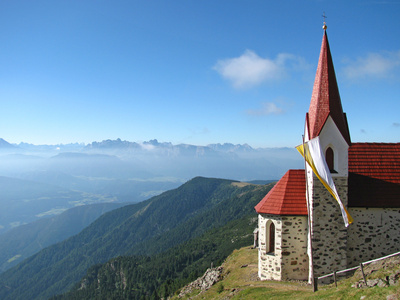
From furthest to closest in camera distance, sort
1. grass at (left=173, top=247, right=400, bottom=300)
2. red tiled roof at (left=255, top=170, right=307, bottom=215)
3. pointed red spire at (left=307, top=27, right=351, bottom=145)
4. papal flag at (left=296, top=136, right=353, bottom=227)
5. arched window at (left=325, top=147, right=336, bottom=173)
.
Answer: red tiled roof at (left=255, top=170, right=307, bottom=215) < arched window at (left=325, top=147, right=336, bottom=173) < pointed red spire at (left=307, top=27, right=351, bottom=145) < papal flag at (left=296, top=136, right=353, bottom=227) < grass at (left=173, top=247, right=400, bottom=300)

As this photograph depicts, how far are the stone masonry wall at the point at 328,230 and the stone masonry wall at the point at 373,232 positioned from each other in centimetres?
227

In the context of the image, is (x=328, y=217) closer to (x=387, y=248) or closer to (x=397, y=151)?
(x=387, y=248)

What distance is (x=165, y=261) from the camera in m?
146

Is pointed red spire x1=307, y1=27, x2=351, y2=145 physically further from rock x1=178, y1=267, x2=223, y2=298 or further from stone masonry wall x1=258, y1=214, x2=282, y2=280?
rock x1=178, y1=267, x2=223, y2=298

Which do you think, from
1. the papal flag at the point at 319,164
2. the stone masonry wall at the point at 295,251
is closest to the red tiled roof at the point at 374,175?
the stone masonry wall at the point at 295,251

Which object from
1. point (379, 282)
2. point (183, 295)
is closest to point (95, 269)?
point (183, 295)

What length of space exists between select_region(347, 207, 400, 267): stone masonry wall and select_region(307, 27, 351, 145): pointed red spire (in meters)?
7.79

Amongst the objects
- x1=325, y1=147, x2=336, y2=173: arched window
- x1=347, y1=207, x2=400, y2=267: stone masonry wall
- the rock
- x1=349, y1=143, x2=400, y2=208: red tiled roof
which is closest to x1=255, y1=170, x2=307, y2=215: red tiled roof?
x1=349, y1=143, x2=400, y2=208: red tiled roof

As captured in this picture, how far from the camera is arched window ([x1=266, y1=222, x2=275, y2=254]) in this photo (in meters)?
29.6

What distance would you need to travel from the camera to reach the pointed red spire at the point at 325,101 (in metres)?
25.1

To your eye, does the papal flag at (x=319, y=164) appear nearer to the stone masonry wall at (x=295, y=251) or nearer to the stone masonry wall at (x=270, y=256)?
the stone masonry wall at (x=295, y=251)

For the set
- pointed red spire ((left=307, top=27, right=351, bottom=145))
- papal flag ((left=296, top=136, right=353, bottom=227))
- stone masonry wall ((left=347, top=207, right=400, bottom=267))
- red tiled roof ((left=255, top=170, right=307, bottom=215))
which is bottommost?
stone masonry wall ((left=347, top=207, right=400, bottom=267))

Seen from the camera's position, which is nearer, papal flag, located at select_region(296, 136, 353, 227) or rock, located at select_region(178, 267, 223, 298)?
papal flag, located at select_region(296, 136, 353, 227)

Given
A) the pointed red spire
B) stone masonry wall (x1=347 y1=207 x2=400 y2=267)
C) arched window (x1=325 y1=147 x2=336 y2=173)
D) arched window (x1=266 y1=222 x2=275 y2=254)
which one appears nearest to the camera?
the pointed red spire
